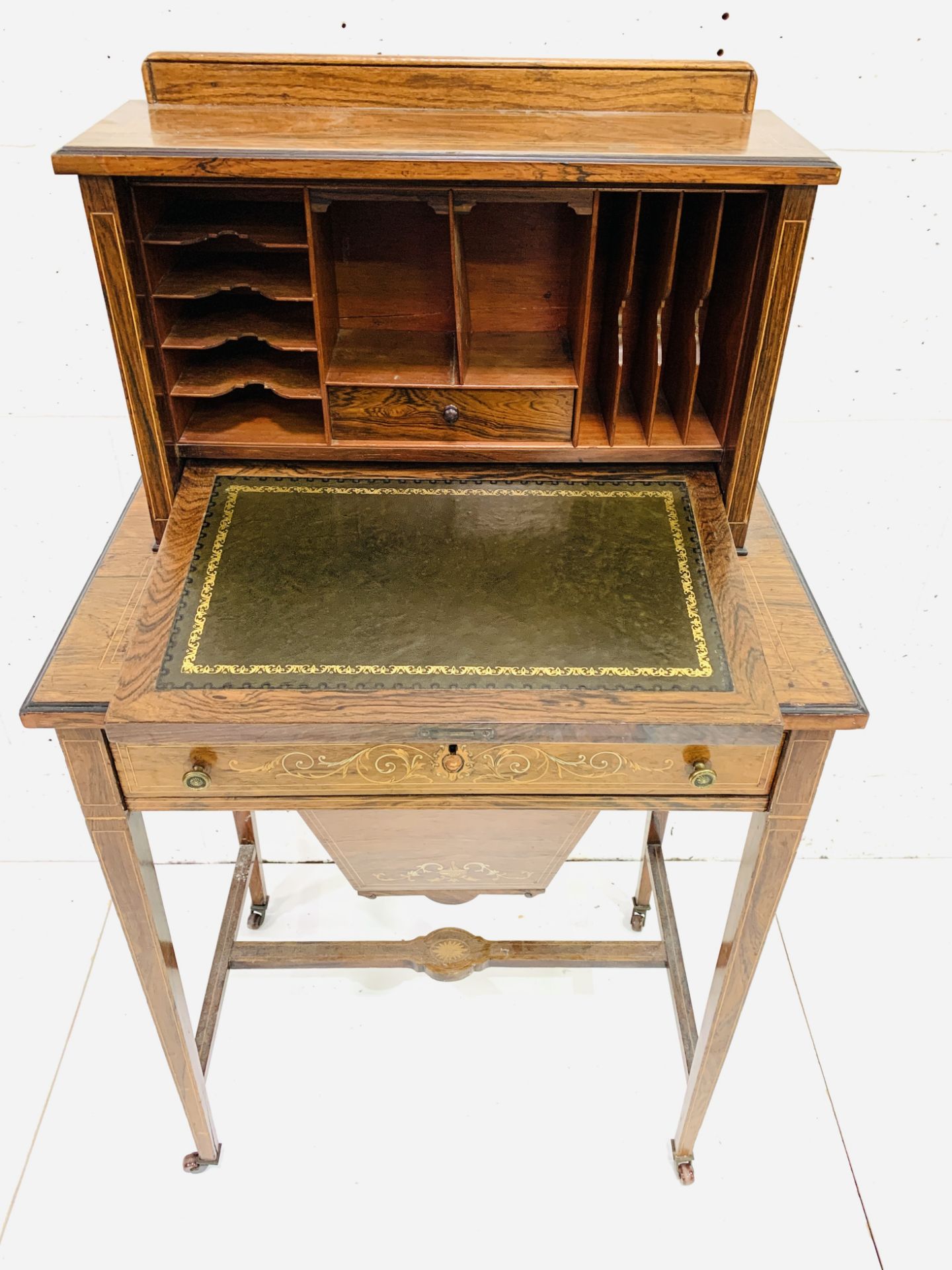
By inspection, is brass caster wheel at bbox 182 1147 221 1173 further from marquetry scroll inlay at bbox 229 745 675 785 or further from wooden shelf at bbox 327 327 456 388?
wooden shelf at bbox 327 327 456 388

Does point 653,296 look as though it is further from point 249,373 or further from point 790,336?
point 249,373

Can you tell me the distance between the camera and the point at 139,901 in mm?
1524

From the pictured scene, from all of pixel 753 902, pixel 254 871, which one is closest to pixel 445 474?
pixel 753 902

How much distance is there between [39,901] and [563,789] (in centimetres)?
175

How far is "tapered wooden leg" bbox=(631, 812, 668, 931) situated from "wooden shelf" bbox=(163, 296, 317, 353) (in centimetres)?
138

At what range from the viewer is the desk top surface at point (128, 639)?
1305mm

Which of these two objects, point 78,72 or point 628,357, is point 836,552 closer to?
point 628,357

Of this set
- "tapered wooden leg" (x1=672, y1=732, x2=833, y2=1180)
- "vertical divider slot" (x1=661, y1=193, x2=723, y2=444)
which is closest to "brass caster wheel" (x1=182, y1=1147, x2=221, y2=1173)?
"tapered wooden leg" (x1=672, y1=732, x2=833, y2=1180)

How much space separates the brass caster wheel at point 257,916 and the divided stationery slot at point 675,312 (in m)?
1.54

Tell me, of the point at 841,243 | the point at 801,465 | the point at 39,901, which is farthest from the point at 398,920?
the point at 841,243

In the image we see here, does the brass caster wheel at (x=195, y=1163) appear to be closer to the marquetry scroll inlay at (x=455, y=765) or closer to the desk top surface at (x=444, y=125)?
the marquetry scroll inlay at (x=455, y=765)

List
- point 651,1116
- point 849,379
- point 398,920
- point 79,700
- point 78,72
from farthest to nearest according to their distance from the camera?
point 398,920, point 651,1116, point 849,379, point 78,72, point 79,700

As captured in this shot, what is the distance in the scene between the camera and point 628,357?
168 centimetres

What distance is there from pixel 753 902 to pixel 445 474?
838 mm
